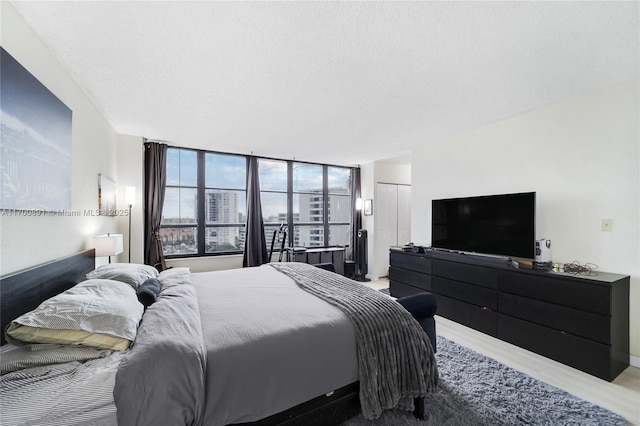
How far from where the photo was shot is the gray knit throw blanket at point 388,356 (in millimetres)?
1568

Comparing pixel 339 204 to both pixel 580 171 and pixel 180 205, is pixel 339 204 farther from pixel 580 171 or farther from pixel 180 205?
pixel 580 171

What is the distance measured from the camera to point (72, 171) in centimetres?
222

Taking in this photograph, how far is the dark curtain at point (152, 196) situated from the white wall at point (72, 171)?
2.65ft

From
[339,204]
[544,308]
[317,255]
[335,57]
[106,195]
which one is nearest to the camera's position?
[335,57]

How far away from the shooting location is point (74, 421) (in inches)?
38.1

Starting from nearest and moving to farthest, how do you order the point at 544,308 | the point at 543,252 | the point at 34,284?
the point at 34,284
the point at 544,308
the point at 543,252

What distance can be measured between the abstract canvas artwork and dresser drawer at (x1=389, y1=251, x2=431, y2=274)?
3.89 meters

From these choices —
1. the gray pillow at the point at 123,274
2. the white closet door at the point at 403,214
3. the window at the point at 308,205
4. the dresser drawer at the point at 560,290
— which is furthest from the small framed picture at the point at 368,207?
the gray pillow at the point at 123,274

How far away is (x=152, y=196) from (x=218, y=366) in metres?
3.80

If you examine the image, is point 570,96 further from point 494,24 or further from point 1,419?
point 1,419

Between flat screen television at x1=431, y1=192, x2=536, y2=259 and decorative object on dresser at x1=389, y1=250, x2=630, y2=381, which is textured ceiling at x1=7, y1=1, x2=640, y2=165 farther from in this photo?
decorative object on dresser at x1=389, y1=250, x2=630, y2=381

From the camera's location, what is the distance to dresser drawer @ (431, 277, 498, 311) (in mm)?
2956

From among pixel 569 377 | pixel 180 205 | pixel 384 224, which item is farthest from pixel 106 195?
pixel 569 377

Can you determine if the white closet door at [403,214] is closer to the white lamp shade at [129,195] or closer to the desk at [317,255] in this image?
the desk at [317,255]
